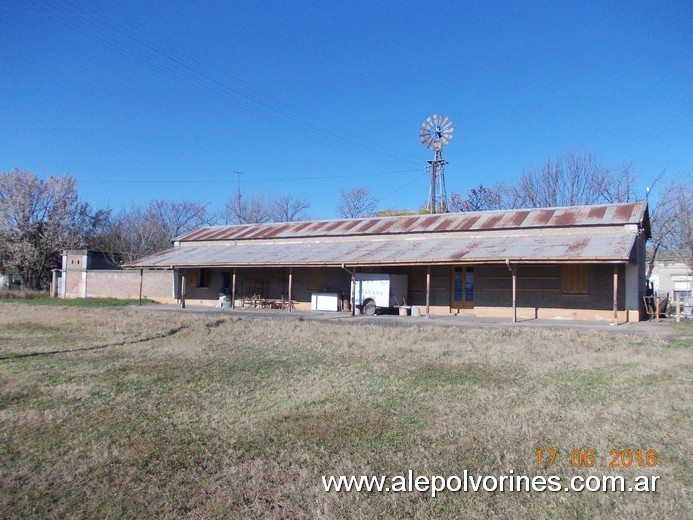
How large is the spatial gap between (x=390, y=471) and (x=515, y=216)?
19.7 m

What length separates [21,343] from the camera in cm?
1285

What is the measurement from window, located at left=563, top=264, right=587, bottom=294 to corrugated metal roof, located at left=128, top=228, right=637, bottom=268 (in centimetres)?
105

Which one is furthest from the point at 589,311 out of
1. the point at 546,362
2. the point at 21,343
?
the point at 21,343

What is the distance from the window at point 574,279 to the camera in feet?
62.1

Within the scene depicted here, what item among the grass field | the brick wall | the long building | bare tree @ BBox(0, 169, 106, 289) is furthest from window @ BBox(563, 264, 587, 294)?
bare tree @ BBox(0, 169, 106, 289)

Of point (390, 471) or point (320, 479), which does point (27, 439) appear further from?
point (390, 471)

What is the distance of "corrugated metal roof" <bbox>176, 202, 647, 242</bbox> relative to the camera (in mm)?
20141

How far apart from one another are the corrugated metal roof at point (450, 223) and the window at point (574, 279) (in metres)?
1.76

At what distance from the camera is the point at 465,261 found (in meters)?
18.3

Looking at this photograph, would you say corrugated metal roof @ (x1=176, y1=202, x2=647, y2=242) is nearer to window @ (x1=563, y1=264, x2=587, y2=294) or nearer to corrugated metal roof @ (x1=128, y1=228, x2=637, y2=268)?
corrugated metal roof @ (x1=128, y1=228, x2=637, y2=268)

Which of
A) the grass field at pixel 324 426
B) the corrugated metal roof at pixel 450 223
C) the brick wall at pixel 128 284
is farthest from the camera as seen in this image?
the brick wall at pixel 128 284

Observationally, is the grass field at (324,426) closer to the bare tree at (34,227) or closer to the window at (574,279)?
the window at (574,279)

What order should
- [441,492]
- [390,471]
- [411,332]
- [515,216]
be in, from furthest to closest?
[515,216], [411,332], [390,471], [441,492]

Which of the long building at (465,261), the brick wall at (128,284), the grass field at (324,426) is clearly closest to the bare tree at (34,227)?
the brick wall at (128,284)
